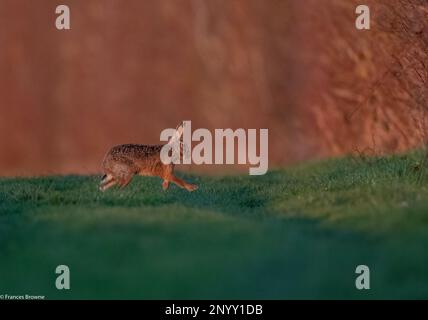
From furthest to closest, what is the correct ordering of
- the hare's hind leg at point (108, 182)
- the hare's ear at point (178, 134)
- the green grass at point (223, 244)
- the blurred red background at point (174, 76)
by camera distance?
the blurred red background at point (174, 76)
the hare's ear at point (178, 134)
the hare's hind leg at point (108, 182)
the green grass at point (223, 244)

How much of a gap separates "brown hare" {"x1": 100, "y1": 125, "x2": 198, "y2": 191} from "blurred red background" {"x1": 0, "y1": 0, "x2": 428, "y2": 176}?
8206 mm

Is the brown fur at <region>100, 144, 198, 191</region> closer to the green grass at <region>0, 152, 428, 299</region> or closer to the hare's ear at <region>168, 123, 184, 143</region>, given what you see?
the hare's ear at <region>168, 123, 184, 143</region>

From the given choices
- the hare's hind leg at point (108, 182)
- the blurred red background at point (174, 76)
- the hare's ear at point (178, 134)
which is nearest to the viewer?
the hare's hind leg at point (108, 182)

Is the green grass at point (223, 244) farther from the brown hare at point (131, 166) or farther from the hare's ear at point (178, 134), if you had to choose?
the hare's ear at point (178, 134)

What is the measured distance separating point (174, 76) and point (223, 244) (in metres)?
22.8

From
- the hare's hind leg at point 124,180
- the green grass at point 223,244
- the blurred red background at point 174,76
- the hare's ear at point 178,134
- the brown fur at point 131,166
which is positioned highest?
the blurred red background at point 174,76

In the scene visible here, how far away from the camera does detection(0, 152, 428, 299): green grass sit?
8688 millimetres

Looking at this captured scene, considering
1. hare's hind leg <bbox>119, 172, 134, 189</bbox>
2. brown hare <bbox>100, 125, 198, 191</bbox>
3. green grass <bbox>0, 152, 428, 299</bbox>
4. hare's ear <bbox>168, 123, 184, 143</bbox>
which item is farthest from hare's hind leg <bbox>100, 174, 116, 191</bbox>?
hare's ear <bbox>168, 123, 184, 143</bbox>

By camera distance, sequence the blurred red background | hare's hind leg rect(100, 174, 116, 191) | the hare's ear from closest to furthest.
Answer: hare's hind leg rect(100, 174, 116, 191), the hare's ear, the blurred red background

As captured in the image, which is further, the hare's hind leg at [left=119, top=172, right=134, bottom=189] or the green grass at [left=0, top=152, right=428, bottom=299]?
the hare's hind leg at [left=119, top=172, right=134, bottom=189]

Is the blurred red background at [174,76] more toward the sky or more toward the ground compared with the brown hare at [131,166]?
more toward the sky

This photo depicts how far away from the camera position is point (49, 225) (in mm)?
10695

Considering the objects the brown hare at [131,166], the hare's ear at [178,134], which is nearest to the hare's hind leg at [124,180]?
the brown hare at [131,166]

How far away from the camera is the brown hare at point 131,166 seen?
1366 cm
